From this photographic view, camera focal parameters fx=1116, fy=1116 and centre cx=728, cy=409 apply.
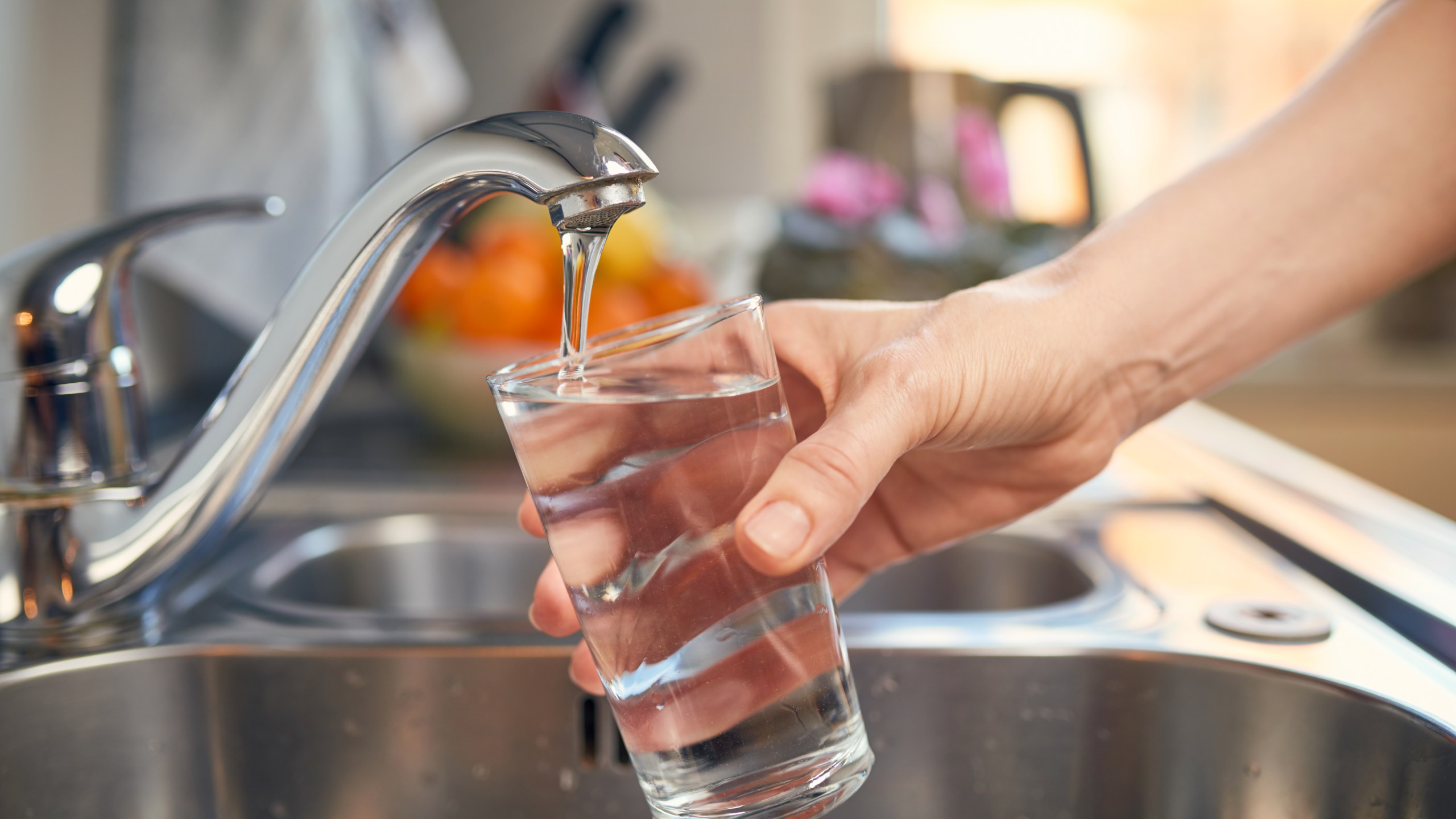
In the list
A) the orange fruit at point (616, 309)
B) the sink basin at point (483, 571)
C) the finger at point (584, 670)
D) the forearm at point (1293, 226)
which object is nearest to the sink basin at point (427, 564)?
the sink basin at point (483, 571)

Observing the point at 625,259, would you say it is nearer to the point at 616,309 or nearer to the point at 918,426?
the point at 616,309

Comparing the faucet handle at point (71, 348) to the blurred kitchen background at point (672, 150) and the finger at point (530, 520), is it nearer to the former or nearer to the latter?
the finger at point (530, 520)

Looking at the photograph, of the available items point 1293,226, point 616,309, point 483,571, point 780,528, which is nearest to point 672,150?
point 616,309

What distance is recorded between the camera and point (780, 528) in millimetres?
331

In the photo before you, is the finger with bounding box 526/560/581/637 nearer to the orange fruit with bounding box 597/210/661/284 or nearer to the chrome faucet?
the chrome faucet

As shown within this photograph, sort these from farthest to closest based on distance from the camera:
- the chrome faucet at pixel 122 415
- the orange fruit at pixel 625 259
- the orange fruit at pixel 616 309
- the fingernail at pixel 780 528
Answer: the orange fruit at pixel 625 259 < the orange fruit at pixel 616 309 < the chrome faucet at pixel 122 415 < the fingernail at pixel 780 528

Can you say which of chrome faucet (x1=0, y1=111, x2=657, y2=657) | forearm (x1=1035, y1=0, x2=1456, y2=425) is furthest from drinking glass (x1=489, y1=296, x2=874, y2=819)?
forearm (x1=1035, y1=0, x2=1456, y2=425)

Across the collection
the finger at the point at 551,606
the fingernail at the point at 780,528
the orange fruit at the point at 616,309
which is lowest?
the finger at the point at 551,606

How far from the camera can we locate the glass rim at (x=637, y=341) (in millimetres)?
357

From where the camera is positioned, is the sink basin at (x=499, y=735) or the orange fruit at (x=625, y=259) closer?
the sink basin at (x=499, y=735)

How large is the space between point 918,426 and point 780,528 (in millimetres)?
97

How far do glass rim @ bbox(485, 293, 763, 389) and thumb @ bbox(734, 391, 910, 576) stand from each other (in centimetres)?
5

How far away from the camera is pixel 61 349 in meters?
0.50

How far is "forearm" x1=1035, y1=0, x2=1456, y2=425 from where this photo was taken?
1.74 feet
